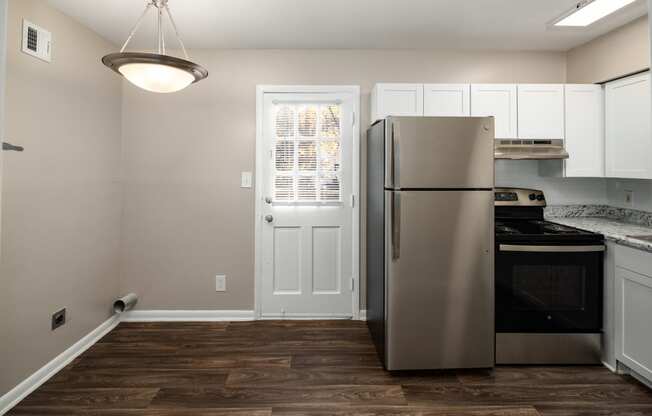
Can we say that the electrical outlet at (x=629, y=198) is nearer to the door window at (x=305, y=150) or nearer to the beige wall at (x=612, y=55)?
the beige wall at (x=612, y=55)

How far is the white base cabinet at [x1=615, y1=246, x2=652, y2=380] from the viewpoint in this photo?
2.37 metres

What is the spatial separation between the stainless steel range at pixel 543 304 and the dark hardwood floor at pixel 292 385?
0.11 m

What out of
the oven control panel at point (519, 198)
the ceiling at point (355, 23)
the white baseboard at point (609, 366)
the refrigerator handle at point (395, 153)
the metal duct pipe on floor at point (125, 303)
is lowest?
the white baseboard at point (609, 366)

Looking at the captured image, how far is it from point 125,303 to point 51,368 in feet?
2.69

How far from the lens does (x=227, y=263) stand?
12.0 feet

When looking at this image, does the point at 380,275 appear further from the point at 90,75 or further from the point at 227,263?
the point at 90,75

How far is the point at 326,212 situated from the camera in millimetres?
3652

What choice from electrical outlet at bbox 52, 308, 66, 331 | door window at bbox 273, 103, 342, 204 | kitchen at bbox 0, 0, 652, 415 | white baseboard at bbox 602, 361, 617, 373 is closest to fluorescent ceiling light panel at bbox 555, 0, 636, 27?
kitchen at bbox 0, 0, 652, 415

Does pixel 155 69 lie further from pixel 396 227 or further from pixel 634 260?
pixel 634 260

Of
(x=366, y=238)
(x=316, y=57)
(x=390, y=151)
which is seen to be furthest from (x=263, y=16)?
(x=366, y=238)

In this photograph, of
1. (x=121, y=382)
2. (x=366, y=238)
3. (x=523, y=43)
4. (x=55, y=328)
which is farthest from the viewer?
(x=366, y=238)

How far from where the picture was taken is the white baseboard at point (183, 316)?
3619 mm

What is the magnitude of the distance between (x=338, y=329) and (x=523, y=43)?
2786mm

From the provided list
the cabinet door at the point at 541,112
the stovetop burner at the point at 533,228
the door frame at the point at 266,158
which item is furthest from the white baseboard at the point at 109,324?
the cabinet door at the point at 541,112
